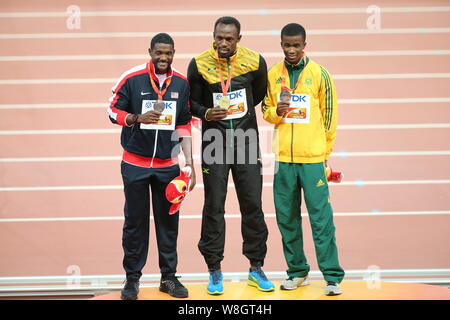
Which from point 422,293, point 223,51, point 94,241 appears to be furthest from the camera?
point 94,241

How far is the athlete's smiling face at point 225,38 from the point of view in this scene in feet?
12.8

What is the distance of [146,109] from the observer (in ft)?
13.0

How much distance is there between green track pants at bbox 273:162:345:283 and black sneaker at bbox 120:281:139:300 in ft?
3.09

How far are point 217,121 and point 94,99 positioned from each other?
172 cm

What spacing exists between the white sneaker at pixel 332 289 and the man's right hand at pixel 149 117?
143 centimetres

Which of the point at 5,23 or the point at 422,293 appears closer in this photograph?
the point at 422,293

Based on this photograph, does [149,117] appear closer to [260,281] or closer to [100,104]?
[260,281]

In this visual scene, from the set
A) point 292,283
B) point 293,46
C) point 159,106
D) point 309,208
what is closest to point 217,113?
point 159,106

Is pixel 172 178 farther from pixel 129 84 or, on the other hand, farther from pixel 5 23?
pixel 5 23

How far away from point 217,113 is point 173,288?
109cm

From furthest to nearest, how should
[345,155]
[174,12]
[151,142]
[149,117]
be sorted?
[345,155]
[174,12]
[151,142]
[149,117]

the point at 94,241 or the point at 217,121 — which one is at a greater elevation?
the point at 217,121

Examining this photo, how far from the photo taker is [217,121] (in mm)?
4004

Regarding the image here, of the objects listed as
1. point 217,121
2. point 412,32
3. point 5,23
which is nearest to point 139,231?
point 217,121
